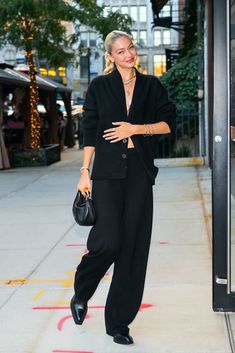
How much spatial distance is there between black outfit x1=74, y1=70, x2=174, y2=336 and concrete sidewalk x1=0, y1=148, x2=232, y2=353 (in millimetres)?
334

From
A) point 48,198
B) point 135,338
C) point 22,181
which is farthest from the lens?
point 22,181

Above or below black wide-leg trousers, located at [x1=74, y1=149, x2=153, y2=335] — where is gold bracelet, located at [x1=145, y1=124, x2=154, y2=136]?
above

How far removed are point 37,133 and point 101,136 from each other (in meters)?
12.5

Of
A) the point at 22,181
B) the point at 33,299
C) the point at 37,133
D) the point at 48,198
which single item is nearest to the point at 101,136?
the point at 33,299

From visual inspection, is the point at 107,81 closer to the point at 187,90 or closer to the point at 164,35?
the point at 187,90

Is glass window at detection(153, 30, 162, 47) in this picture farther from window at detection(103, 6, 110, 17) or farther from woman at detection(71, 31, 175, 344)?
woman at detection(71, 31, 175, 344)

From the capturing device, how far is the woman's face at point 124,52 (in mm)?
3359

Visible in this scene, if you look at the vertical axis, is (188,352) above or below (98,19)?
below

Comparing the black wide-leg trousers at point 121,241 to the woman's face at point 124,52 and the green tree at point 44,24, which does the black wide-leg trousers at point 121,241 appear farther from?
the green tree at point 44,24

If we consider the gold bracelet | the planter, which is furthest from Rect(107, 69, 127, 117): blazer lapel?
the planter

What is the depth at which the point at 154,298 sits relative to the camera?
169 inches

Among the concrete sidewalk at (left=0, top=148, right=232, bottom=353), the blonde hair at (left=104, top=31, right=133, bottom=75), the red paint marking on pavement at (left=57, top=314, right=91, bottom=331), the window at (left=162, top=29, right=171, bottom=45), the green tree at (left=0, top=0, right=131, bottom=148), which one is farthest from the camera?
the window at (left=162, top=29, right=171, bottom=45)

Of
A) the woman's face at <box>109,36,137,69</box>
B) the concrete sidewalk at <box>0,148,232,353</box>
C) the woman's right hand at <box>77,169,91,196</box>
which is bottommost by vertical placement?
the concrete sidewalk at <box>0,148,232,353</box>

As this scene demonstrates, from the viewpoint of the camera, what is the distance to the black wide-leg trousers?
10.8 ft
